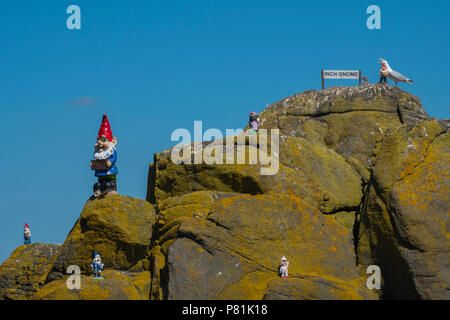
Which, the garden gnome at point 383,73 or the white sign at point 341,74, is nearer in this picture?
the garden gnome at point 383,73

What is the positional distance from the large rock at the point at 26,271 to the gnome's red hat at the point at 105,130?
5.22 m

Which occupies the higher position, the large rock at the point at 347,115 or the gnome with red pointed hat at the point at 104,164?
the large rock at the point at 347,115

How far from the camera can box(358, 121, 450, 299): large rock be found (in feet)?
97.5

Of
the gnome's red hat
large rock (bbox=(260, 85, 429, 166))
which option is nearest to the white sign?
large rock (bbox=(260, 85, 429, 166))

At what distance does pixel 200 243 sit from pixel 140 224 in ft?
11.3

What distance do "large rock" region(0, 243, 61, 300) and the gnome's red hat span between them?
5222 millimetres

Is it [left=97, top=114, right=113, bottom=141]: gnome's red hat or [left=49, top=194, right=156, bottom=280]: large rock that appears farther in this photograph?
[left=97, top=114, right=113, bottom=141]: gnome's red hat

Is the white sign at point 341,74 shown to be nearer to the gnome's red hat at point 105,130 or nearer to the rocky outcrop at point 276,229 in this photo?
the rocky outcrop at point 276,229

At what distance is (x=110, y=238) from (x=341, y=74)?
52.5 ft

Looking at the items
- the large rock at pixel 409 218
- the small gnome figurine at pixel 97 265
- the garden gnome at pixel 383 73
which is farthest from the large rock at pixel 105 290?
the garden gnome at pixel 383 73

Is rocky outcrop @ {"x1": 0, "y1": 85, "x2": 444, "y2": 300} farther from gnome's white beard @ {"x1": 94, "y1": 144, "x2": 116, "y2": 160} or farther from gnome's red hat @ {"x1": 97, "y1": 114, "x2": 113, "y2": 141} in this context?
gnome's red hat @ {"x1": 97, "y1": 114, "x2": 113, "y2": 141}

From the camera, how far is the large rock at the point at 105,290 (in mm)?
28984

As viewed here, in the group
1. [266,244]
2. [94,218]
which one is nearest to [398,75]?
[266,244]

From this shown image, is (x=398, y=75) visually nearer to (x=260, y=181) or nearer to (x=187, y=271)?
(x=260, y=181)
